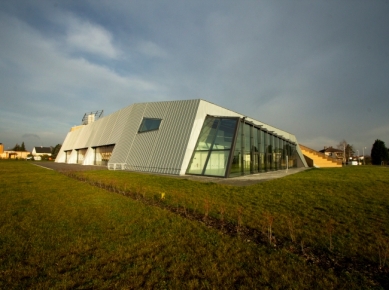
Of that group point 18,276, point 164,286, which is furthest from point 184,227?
point 18,276

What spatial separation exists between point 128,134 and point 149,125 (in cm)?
374

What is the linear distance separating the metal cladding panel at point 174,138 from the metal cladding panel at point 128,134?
4.61 metres

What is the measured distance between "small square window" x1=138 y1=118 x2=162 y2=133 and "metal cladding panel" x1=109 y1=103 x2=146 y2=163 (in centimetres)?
72

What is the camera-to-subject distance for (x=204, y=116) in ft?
68.9

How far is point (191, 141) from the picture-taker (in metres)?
19.4

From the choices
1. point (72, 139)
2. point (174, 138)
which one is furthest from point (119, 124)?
point (72, 139)

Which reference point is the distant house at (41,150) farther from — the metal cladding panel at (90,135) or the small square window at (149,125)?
the small square window at (149,125)

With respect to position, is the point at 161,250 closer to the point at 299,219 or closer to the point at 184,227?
the point at 184,227

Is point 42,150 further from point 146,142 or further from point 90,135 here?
point 146,142

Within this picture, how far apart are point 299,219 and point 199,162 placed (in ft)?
40.9

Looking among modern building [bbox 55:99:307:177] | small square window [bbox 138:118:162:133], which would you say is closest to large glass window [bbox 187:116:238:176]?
modern building [bbox 55:99:307:177]

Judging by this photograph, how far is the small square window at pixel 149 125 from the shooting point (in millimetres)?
23136

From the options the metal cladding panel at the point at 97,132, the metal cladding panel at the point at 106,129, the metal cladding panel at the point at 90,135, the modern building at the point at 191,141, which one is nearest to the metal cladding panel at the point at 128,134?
the modern building at the point at 191,141

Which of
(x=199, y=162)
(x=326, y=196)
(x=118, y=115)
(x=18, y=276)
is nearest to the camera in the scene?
(x=18, y=276)
